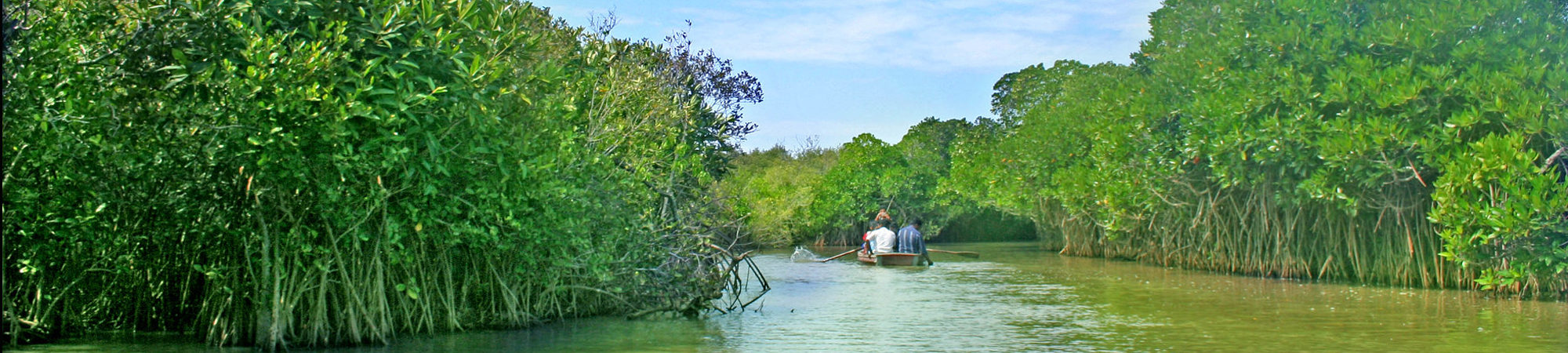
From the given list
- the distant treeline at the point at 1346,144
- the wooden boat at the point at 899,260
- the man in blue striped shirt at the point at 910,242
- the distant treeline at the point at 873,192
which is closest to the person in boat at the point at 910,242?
the man in blue striped shirt at the point at 910,242

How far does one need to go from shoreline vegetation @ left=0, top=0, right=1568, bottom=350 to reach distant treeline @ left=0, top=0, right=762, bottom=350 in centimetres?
3

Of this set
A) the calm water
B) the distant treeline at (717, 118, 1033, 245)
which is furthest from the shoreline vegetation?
the distant treeline at (717, 118, 1033, 245)

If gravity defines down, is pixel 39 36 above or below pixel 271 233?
above

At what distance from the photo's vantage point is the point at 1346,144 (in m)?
16.2

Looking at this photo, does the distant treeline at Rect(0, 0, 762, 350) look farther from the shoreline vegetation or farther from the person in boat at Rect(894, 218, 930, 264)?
the person in boat at Rect(894, 218, 930, 264)

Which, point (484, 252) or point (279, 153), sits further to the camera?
point (484, 252)

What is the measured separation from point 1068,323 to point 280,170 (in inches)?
306

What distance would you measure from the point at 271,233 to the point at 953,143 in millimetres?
34122

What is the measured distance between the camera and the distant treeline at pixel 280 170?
341 inches

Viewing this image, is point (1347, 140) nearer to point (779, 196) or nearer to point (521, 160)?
point (521, 160)

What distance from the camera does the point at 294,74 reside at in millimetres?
8594

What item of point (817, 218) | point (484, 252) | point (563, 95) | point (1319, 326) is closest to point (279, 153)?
point (484, 252)

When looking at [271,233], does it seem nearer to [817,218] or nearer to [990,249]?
[990,249]

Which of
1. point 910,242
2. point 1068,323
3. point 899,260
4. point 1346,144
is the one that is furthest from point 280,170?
point 910,242
